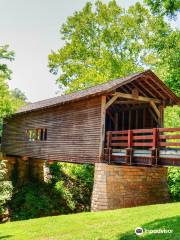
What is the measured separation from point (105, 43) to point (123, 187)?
89.3 feet

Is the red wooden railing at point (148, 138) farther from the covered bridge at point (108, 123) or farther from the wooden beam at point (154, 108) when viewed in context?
the wooden beam at point (154, 108)

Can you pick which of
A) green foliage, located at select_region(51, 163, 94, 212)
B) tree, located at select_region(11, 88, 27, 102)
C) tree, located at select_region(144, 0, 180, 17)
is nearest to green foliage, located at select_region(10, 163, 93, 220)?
green foliage, located at select_region(51, 163, 94, 212)

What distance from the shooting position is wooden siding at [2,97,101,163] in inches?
725

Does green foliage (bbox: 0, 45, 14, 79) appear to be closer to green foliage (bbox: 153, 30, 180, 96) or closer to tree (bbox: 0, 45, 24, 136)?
tree (bbox: 0, 45, 24, 136)

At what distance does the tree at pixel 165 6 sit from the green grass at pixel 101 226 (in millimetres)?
8752

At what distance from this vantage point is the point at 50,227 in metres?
11.7

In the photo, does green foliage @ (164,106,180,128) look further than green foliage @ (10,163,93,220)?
Yes

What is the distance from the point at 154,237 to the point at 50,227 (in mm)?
4621

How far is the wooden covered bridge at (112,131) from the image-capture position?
15678mm

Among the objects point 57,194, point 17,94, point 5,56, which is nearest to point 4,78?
point 5,56

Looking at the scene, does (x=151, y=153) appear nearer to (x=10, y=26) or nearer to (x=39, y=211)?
(x=39, y=211)

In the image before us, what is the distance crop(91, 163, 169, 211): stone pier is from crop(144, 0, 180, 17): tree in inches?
307

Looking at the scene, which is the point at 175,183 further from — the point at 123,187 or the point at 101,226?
the point at 101,226

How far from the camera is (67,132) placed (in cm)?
2091
